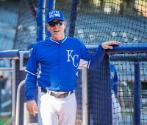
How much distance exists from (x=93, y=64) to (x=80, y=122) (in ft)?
2.43

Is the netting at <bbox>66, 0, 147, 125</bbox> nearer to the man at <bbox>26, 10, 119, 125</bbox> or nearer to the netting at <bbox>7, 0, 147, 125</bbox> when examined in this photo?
the netting at <bbox>7, 0, 147, 125</bbox>

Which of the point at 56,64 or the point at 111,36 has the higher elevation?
the point at 111,36

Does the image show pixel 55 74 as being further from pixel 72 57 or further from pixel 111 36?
pixel 111 36

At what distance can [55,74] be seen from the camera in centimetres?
499

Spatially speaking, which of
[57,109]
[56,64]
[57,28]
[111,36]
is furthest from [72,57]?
[111,36]

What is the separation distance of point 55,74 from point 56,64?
0.09 m

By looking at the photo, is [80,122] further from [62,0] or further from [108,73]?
[62,0]

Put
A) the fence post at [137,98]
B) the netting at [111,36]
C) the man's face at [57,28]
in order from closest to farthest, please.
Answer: the man's face at [57,28]
the fence post at [137,98]
the netting at [111,36]

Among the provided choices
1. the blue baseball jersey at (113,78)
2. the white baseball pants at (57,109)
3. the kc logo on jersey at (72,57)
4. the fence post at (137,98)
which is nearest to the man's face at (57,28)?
the kc logo on jersey at (72,57)

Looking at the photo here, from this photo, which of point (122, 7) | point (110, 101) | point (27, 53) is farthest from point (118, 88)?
point (27, 53)

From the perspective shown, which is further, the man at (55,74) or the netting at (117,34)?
the netting at (117,34)

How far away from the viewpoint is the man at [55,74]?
4984 millimetres

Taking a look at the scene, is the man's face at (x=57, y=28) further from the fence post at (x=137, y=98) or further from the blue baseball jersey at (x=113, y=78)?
the fence post at (x=137, y=98)

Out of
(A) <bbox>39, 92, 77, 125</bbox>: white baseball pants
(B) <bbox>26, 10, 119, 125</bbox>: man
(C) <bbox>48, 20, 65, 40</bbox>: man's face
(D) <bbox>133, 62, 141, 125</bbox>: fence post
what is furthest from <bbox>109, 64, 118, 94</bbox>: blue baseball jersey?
(C) <bbox>48, 20, 65, 40</bbox>: man's face
